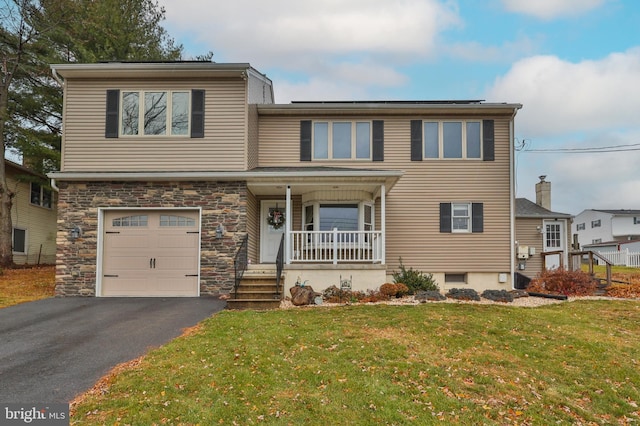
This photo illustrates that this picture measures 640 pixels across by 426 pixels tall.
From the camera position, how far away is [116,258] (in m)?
11.4

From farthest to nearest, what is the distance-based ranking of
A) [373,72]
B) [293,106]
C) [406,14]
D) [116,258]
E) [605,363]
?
1. [373,72]
2. [406,14]
3. [293,106]
4. [116,258]
5. [605,363]

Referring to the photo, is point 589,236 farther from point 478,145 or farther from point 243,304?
point 243,304

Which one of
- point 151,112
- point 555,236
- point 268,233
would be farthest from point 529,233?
point 151,112

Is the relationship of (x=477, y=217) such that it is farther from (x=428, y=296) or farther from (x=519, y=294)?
(x=428, y=296)

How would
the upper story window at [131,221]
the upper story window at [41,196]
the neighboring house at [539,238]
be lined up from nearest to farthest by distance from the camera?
the upper story window at [131,221] < the neighboring house at [539,238] < the upper story window at [41,196]

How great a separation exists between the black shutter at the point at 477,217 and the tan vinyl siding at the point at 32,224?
18.7 m

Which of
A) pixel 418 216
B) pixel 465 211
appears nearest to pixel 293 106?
pixel 418 216

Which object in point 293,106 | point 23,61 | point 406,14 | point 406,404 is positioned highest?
point 406,14

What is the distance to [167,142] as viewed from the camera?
11617mm

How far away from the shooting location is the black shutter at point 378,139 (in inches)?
518

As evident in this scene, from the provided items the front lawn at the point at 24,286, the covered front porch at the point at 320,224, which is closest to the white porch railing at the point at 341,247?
the covered front porch at the point at 320,224

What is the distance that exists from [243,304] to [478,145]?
8596 millimetres

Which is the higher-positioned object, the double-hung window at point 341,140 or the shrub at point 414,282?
the double-hung window at point 341,140

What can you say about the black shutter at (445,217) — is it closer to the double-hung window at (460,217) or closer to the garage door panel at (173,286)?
the double-hung window at (460,217)
